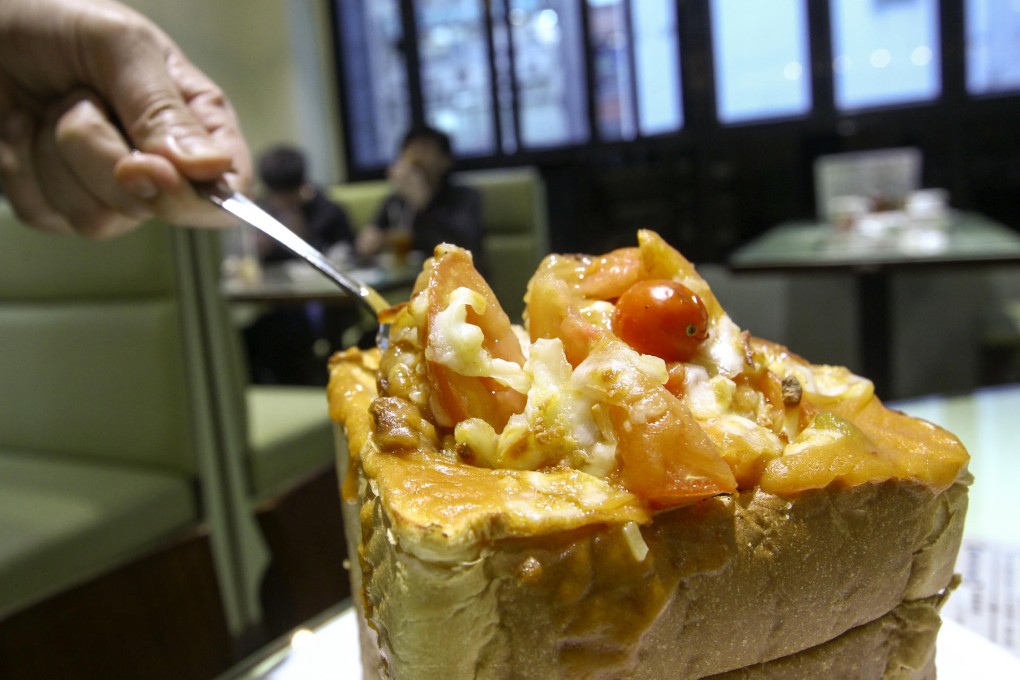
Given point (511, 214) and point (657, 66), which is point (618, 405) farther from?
point (657, 66)

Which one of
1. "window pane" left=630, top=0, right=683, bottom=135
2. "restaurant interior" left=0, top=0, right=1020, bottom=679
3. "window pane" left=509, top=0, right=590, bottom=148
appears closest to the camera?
"restaurant interior" left=0, top=0, right=1020, bottom=679

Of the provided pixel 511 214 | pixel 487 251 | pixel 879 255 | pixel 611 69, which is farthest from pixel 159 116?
pixel 611 69

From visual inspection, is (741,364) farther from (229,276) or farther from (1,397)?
(229,276)

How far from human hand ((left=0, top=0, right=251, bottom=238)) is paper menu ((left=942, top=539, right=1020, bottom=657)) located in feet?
Answer: 3.49

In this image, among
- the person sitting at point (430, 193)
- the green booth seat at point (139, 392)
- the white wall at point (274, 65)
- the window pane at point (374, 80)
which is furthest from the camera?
the window pane at point (374, 80)

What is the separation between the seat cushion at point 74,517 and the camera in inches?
65.4

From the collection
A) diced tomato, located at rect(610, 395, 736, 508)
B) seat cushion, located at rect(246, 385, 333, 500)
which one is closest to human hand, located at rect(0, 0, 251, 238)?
diced tomato, located at rect(610, 395, 736, 508)

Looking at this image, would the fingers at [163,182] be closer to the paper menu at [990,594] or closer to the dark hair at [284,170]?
the paper menu at [990,594]

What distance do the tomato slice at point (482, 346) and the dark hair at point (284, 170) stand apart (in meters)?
4.67

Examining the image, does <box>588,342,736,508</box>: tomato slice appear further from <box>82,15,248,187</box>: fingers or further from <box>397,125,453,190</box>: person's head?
<box>397,125,453,190</box>: person's head

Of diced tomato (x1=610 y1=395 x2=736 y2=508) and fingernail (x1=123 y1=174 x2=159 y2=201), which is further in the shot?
fingernail (x1=123 y1=174 x2=159 y2=201)

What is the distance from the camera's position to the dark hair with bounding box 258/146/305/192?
16.5ft

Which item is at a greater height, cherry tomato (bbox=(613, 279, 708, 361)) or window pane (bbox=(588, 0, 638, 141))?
window pane (bbox=(588, 0, 638, 141))

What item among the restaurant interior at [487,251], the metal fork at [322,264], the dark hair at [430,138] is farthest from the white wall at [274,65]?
the metal fork at [322,264]
